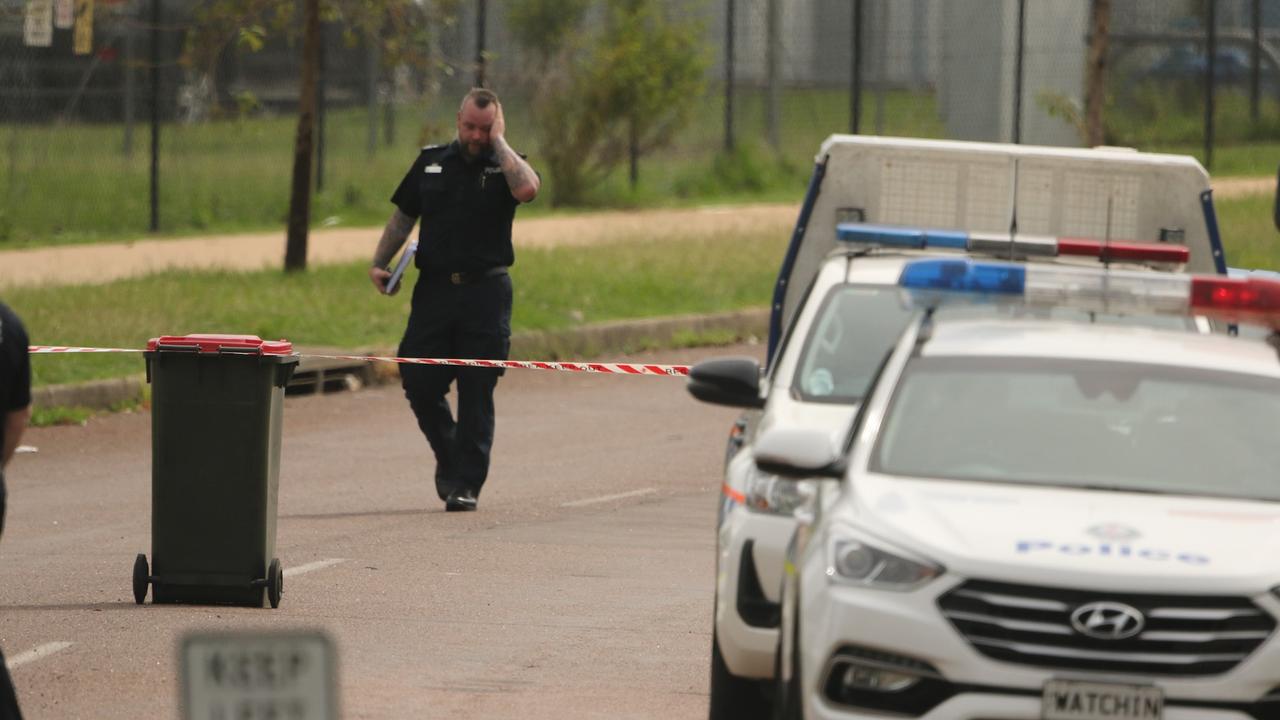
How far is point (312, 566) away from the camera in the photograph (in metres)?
9.59

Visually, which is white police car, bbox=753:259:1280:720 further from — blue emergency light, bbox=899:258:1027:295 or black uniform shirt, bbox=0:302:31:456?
black uniform shirt, bbox=0:302:31:456

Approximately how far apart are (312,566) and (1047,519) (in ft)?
15.2

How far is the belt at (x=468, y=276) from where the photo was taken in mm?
11240

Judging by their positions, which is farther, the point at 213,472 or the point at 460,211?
the point at 460,211

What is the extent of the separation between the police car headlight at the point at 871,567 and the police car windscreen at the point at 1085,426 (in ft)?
1.60

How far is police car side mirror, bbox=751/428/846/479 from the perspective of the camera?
19.6ft

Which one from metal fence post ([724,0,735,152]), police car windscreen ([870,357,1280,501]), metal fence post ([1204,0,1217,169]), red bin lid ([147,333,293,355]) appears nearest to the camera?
police car windscreen ([870,357,1280,501])

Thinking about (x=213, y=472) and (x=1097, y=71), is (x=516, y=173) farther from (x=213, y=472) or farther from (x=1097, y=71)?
(x=1097, y=71)

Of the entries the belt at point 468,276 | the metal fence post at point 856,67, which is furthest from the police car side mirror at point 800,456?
the metal fence post at point 856,67

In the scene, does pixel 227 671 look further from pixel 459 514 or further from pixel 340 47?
pixel 340 47

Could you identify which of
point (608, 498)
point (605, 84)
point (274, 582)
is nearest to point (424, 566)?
point (274, 582)

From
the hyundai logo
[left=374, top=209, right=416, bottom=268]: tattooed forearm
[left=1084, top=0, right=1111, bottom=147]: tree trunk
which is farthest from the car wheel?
[left=1084, top=0, right=1111, bottom=147]: tree trunk

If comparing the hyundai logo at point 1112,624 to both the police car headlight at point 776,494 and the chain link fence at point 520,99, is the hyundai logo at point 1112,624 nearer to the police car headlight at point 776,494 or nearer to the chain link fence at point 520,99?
the police car headlight at point 776,494

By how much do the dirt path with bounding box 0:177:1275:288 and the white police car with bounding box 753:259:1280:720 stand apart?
12462mm
